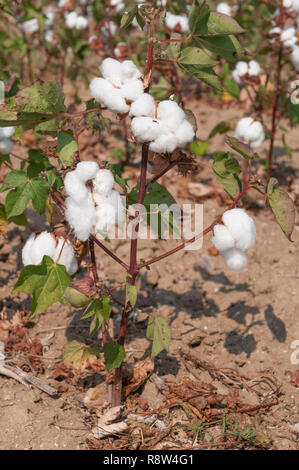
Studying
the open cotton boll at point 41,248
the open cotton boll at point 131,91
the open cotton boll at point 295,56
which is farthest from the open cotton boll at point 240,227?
the open cotton boll at point 295,56

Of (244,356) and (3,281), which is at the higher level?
(3,281)

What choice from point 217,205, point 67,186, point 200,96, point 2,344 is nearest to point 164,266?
point 217,205

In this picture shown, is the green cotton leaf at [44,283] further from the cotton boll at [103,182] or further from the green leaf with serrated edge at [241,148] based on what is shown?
the green leaf with serrated edge at [241,148]

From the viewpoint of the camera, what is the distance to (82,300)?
1.47 meters

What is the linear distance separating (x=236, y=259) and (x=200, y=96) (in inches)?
130

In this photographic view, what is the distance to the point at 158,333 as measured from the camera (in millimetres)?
1608

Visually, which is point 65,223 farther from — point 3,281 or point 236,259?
point 3,281

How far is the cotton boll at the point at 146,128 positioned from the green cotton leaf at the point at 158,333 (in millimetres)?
577

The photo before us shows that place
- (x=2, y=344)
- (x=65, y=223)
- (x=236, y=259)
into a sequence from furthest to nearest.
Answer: (x=2, y=344), (x=65, y=223), (x=236, y=259)

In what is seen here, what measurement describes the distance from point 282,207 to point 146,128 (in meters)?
0.43

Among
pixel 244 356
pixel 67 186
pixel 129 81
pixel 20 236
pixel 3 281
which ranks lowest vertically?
pixel 244 356

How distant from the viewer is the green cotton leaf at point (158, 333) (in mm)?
1592

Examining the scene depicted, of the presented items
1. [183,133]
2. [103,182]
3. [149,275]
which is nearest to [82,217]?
[103,182]

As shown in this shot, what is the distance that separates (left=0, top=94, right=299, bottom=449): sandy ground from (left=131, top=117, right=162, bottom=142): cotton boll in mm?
267
